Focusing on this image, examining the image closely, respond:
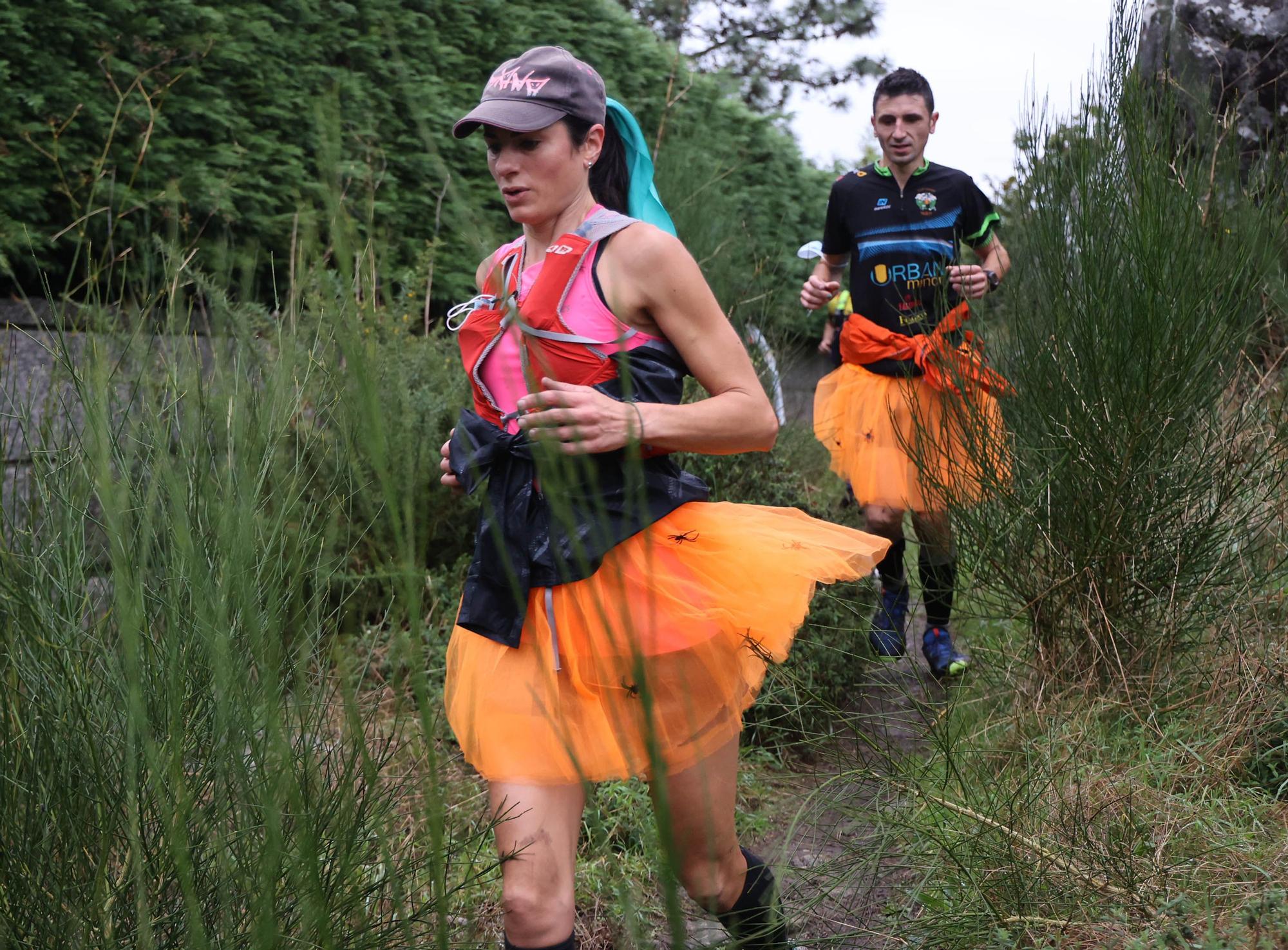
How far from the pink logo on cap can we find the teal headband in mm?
343

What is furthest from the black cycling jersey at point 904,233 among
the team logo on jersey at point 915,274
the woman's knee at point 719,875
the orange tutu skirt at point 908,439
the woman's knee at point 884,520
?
the woman's knee at point 719,875

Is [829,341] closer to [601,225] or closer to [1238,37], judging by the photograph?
[1238,37]

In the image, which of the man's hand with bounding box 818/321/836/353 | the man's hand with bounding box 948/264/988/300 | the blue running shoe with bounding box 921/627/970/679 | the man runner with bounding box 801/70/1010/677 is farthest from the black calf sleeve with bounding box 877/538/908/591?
the man's hand with bounding box 818/321/836/353

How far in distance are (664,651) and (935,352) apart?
1845 millimetres

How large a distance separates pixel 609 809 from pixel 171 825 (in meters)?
2.27

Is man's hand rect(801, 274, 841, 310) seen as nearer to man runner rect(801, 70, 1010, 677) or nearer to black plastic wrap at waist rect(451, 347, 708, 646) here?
man runner rect(801, 70, 1010, 677)

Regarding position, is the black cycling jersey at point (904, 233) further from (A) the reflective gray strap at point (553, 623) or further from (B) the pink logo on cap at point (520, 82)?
(A) the reflective gray strap at point (553, 623)

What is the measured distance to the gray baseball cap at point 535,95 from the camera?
2172 millimetres

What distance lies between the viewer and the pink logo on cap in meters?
2.20

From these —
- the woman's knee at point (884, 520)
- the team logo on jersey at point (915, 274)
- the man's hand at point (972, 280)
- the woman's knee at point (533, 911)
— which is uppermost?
the man's hand at point (972, 280)

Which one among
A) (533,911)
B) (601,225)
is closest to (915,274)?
(601,225)

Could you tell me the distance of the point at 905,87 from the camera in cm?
447

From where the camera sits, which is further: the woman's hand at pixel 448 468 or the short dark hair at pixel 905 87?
the short dark hair at pixel 905 87

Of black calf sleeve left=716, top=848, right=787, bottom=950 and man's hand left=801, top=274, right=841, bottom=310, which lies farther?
man's hand left=801, top=274, right=841, bottom=310
